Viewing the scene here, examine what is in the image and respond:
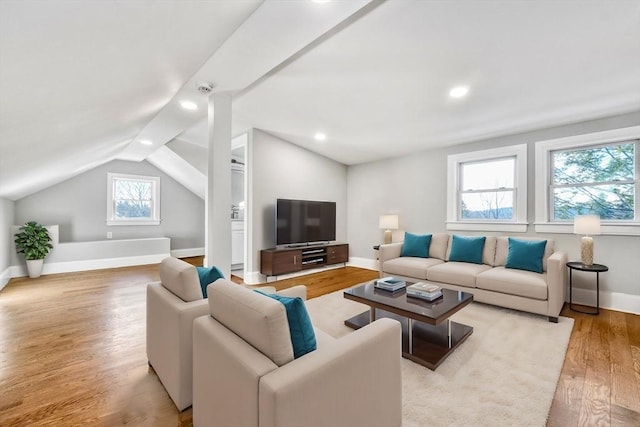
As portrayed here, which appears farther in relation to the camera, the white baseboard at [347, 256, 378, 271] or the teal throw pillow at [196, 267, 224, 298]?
the white baseboard at [347, 256, 378, 271]

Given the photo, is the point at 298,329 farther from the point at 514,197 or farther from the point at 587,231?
the point at 514,197

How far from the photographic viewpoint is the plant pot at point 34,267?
476 cm

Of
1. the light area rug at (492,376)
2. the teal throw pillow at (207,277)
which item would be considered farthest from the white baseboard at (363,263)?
the teal throw pillow at (207,277)

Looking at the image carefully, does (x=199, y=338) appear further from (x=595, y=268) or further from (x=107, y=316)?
(x=595, y=268)

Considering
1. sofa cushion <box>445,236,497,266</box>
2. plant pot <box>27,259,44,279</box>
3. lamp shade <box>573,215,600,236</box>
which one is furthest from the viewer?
plant pot <box>27,259,44,279</box>

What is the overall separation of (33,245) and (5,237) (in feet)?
1.19

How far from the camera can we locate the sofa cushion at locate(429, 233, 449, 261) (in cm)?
418

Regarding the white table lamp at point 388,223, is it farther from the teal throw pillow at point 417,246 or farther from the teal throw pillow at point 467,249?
the teal throw pillow at point 467,249

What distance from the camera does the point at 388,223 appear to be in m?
4.93

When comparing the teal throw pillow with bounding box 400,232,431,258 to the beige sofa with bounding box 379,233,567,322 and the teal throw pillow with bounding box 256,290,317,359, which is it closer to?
the beige sofa with bounding box 379,233,567,322

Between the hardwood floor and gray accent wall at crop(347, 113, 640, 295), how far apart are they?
63cm

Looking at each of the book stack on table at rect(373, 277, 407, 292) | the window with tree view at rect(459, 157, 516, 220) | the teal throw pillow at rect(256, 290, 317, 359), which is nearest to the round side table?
the window with tree view at rect(459, 157, 516, 220)

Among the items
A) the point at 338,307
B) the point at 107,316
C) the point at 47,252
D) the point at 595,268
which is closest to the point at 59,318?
the point at 107,316

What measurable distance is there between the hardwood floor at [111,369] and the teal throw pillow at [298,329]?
3.11 feet
